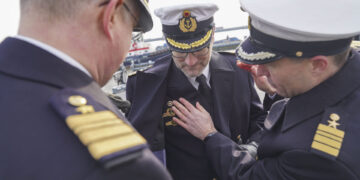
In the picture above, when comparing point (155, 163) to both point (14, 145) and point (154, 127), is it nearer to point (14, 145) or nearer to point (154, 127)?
point (14, 145)

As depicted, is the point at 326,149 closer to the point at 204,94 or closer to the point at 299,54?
the point at 299,54

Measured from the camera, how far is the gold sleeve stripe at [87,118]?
68cm

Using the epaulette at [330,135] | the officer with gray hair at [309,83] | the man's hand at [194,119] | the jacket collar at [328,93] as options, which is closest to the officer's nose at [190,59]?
the man's hand at [194,119]

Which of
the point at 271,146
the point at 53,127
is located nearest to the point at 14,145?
the point at 53,127

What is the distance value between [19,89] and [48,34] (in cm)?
21

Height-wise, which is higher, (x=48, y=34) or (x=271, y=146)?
(x=48, y=34)

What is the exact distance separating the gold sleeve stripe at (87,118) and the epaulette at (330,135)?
1.02 m

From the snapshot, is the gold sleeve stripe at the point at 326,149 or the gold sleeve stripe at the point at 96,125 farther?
the gold sleeve stripe at the point at 326,149

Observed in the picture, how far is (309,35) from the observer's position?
1180 millimetres

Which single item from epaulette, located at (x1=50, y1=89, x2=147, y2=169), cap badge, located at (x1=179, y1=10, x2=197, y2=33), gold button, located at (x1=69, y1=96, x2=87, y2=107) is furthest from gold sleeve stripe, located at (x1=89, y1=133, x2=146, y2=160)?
cap badge, located at (x1=179, y1=10, x2=197, y2=33)

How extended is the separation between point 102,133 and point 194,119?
1.39m

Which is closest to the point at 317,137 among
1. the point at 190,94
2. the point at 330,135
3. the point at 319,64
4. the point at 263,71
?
the point at 330,135

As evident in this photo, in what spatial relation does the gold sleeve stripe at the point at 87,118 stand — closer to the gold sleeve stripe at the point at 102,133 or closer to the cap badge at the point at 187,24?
the gold sleeve stripe at the point at 102,133

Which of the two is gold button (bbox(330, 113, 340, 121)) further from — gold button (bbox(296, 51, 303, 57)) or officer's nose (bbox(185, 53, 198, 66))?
officer's nose (bbox(185, 53, 198, 66))
